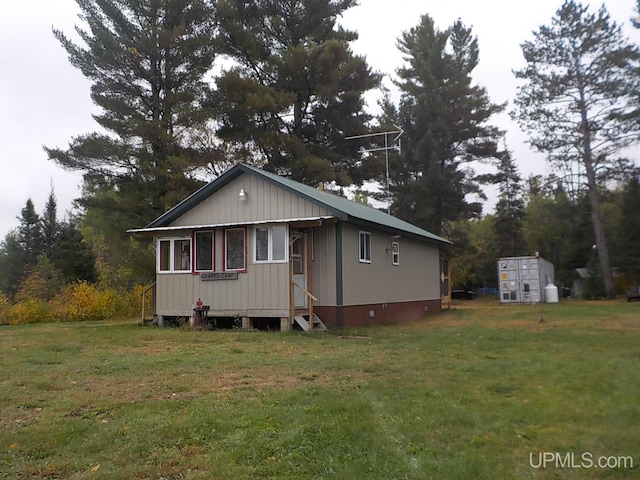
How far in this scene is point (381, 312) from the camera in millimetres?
16188

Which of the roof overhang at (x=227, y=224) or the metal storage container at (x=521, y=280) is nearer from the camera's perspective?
the roof overhang at (x=227, y=224)

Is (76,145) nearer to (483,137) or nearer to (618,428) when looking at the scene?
(618,428)

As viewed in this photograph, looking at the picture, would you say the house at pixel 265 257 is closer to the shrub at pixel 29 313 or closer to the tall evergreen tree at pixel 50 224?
the shrub at pixel 29 313

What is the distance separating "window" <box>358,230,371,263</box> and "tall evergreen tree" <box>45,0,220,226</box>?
9018mm

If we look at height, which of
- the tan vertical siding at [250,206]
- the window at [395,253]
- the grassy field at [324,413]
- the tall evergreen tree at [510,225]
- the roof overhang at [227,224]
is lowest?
the grassy field at [324,413]

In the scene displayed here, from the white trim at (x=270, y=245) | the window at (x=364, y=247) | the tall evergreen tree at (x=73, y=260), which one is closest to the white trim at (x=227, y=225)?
the white trim at (x=270, y=245)

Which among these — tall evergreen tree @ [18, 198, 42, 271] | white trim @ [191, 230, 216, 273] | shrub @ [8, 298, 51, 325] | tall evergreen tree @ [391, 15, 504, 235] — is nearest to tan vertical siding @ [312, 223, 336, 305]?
white trim @ [191, 230, 216, 273]

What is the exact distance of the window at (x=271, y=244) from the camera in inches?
533

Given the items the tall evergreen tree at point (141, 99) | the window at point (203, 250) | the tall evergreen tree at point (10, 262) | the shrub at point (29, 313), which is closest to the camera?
the window at point (203, 250)

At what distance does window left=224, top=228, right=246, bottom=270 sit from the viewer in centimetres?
1421

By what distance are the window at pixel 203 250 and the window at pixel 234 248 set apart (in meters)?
0.59

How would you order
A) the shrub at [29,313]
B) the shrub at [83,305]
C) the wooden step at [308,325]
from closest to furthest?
1. the wooden step at [308,325]
2. the shrub at [29,313]
3. the shrub at [83,305]

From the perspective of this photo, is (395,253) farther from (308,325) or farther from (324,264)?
(308,325)

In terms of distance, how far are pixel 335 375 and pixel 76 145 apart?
1778cm
